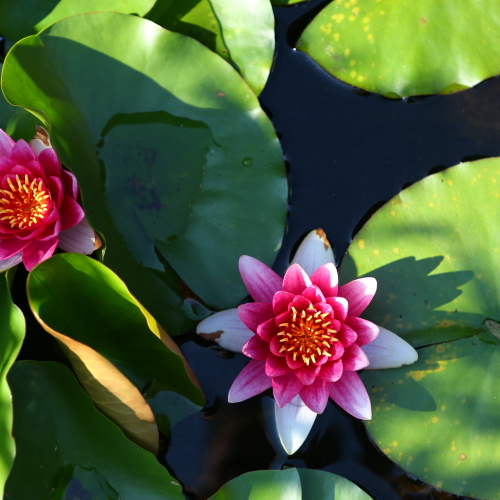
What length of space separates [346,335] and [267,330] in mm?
266

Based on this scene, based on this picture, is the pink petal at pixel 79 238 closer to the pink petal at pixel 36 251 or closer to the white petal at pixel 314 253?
the pink petal at pixel 36 251

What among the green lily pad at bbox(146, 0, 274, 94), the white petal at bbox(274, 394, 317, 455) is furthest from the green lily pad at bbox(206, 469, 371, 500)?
the green lily pad at bbox(146, 0, 274, 94)

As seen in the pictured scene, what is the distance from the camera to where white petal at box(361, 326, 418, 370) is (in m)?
1.62

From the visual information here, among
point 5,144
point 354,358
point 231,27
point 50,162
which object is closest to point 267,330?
point 354,358

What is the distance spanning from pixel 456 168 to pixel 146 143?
1.24 m

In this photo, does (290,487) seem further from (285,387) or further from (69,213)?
(69,213)

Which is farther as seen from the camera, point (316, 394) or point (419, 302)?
point (419, 302)

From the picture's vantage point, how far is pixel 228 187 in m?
1.75

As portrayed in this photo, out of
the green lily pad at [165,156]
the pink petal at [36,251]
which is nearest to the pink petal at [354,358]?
the green lily pad at [165,156]

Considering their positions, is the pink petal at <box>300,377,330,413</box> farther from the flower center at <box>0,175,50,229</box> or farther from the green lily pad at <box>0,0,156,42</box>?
the green lily pad at <box>0,0,156,42</box>

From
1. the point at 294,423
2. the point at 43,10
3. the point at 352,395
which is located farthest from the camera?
the point at 43,10

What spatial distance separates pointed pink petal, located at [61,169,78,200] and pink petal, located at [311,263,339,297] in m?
0.89

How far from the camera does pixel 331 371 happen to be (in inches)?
58.0

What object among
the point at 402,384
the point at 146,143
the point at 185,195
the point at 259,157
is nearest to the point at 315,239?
the point at 259,157
